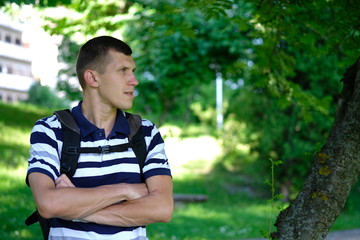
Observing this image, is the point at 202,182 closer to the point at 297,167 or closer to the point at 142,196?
the point at 297,167

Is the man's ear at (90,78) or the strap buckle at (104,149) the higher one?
the man's ear at (90,78)

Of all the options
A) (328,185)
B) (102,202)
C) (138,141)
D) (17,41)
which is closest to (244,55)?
(17,41)

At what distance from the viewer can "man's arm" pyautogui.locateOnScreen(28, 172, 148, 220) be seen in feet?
7.93

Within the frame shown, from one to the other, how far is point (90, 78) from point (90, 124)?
27 centimetres

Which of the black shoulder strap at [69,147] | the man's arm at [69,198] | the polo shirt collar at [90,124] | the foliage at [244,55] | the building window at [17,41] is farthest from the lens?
the building window at [17,41]

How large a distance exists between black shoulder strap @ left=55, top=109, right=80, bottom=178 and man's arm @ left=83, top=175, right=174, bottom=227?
263 mm

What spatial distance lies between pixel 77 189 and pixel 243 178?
1776cm

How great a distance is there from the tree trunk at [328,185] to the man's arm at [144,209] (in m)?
1.16

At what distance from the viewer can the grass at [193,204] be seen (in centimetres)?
843

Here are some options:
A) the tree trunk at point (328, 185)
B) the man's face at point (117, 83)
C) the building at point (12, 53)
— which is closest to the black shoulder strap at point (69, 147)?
the man's face at point (117, 83)

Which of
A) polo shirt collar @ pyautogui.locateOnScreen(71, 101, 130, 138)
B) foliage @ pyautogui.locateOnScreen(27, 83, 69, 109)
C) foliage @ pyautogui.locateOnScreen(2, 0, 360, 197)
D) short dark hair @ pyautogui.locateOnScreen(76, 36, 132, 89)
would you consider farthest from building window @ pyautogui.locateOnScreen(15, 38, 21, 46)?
polo shirt collar @ pyautogui.locateOnScreen(71, 101, 130, 138)

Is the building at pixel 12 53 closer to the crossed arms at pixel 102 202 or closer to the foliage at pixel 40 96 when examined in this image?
the foliage at pixel 40 96

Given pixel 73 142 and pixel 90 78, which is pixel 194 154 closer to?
pixel 90 78

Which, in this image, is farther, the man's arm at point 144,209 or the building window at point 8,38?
the building window at point 8,38
